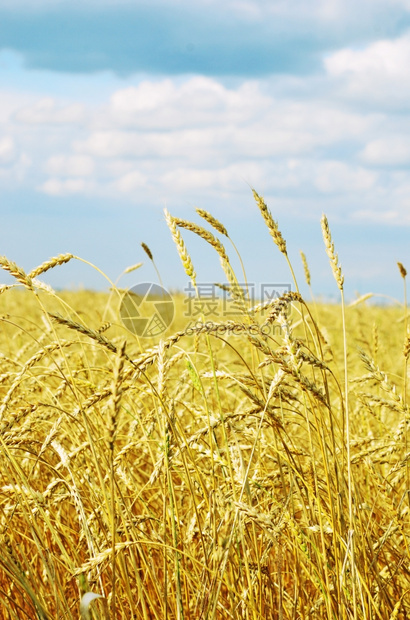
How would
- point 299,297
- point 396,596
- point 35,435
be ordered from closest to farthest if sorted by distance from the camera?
Answer: point 299,297
point 396,596
point 35,435

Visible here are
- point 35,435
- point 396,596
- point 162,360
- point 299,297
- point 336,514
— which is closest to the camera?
point 162,360

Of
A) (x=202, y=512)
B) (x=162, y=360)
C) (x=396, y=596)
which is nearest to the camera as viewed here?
(x=162, y=360)

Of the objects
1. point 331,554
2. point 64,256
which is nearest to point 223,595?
point 331,554

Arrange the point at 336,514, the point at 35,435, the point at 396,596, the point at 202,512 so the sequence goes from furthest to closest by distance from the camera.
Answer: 1. the point at 35,435
2. the point at 202,512
3. the point at 396,596
4. the point at 336,514

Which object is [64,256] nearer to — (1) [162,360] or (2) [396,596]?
(1) [162,360]

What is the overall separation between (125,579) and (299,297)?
0.81m

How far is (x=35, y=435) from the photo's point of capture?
9.57 feet

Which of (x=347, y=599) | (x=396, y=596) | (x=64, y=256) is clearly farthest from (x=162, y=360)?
(x=396, y=596)

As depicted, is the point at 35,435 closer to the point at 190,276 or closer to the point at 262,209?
the point at 190,276

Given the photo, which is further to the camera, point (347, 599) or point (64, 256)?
point (64, 256)

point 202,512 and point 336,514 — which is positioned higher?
point 336,514

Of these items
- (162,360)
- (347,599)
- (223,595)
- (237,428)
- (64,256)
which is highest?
(64,256)

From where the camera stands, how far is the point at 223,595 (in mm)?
1988

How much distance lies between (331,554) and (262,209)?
3.26ft
